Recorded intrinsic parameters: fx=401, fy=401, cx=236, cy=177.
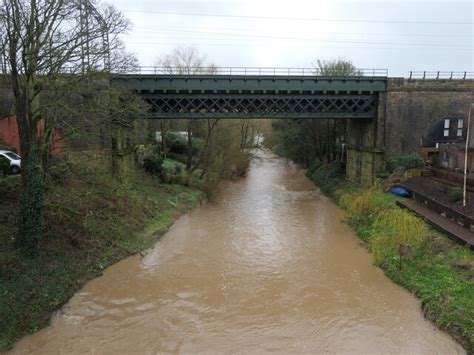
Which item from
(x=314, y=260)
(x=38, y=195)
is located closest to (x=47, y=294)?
(x=38, y=195)

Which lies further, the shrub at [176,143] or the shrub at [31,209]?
the shrub at [176,143]

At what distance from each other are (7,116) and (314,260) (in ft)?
66.7

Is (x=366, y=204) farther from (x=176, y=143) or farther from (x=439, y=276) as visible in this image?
(x=176, y=143)

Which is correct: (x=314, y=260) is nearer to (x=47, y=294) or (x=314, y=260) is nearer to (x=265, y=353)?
(x=265, y=353)

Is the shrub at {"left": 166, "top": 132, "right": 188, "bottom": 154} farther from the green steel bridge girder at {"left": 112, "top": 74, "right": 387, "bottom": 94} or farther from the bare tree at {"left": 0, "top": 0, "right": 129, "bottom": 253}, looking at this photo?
the bare tree at {"left": 0, "top": 0, "right": 129, "bottom": 253}

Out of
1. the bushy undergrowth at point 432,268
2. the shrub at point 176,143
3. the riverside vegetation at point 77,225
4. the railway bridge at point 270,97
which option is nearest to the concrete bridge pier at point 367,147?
the railway bridge at point 270,97

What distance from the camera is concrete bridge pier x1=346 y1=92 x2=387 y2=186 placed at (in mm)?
28828

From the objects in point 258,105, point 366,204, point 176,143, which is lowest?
point 366,204

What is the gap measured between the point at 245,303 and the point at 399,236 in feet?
20.3

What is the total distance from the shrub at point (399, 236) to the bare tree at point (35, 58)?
12.9 metres

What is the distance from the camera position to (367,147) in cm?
3030

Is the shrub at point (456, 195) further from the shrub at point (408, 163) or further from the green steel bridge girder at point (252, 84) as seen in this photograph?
the green steel bridge girder at point (252, 84)

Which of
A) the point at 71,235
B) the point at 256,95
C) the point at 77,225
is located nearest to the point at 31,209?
the point at 71,235

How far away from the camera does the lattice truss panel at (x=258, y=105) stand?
2814cm
